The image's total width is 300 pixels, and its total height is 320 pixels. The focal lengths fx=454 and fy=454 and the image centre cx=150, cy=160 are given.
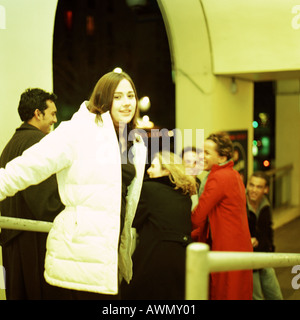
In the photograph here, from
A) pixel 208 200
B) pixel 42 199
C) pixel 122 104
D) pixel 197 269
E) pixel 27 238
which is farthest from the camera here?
pixel 208 200

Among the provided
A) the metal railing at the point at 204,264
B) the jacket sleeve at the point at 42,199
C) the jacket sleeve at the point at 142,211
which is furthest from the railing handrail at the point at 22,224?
the metal railing at the point at 204,264

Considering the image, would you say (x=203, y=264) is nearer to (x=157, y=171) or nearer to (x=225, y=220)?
(x=157, y=171)

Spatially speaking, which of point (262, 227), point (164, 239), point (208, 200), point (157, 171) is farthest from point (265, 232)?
point (157, 171)

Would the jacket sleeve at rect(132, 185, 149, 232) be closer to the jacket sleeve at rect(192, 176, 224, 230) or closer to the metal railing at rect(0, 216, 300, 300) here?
the jacket sleeve at rect(192, 176, 224, 230)

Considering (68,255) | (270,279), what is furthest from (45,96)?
(270,279)

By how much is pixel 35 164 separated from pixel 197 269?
72 cm

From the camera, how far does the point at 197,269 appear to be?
1634 millimetres

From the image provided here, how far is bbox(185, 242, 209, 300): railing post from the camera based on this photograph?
1.62m

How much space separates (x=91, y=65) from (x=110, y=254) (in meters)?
9.62

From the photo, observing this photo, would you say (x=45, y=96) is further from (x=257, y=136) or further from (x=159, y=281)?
(x=257, y=136)

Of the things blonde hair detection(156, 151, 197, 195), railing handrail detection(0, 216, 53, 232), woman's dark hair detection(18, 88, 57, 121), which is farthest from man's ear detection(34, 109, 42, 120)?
blonde hair detection(156, 151, 197, 195)

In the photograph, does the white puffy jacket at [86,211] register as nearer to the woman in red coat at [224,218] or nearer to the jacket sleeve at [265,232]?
the woman in red coat at [224,218]

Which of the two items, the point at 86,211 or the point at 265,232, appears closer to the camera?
the point at 86,211

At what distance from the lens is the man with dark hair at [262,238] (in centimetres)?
383
